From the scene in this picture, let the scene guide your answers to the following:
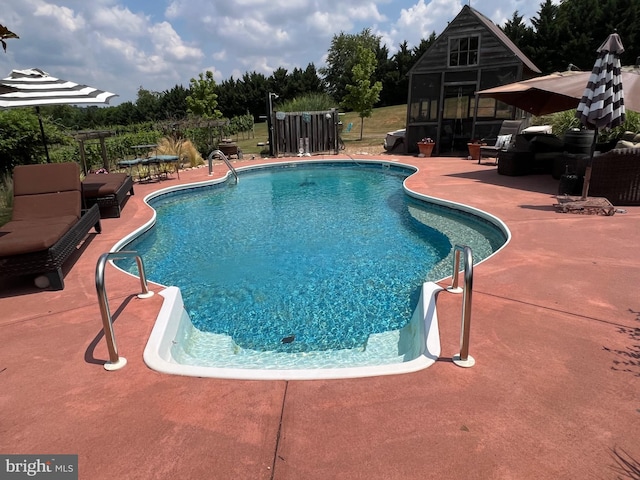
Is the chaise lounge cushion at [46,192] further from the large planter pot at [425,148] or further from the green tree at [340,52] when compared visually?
the green tree at [340,52]

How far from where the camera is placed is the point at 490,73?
13906mm

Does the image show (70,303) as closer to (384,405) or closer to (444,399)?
(384,405)

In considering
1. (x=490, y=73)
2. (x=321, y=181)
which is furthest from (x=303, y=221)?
(x=490, y=73)

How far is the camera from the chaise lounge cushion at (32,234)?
431 centimetres

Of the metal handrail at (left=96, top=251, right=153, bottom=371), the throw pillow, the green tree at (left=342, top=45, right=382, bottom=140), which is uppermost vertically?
the green tree at (left=342, top=45, right=382, bottom=140)

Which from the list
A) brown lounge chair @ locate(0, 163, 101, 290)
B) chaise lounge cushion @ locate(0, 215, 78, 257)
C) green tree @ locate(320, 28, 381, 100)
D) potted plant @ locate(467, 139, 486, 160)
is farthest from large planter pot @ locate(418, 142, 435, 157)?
green tree @ locate(320, 28, 381, 100)

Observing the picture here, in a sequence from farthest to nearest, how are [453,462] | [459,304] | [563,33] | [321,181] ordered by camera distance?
[563,33]
[321,181]
[459,304]
[453,462]

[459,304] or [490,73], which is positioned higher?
[490,73]

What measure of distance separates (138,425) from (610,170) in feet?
27.2

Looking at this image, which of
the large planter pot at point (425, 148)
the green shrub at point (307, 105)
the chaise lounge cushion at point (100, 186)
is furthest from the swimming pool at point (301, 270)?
the green shrub at point (307, 105)

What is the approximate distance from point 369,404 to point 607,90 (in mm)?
6748

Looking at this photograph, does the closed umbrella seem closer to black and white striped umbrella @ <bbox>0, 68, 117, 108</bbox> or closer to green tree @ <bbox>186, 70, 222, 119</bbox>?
→ black and white striped umbrella @ <bbox>0, 68, 117, 108</bbox>

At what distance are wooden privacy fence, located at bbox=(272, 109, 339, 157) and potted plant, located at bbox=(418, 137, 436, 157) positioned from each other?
12.5 feet

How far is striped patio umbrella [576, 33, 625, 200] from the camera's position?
20.5ft
